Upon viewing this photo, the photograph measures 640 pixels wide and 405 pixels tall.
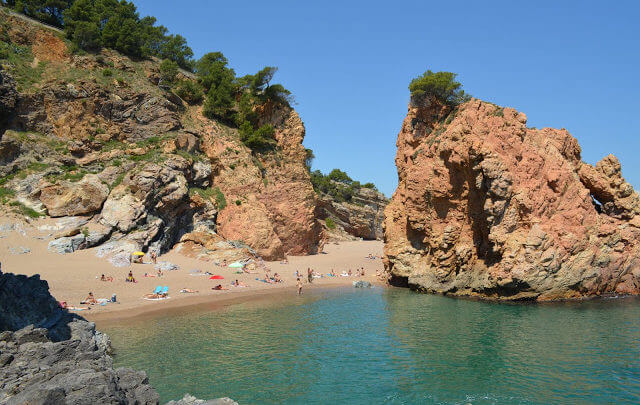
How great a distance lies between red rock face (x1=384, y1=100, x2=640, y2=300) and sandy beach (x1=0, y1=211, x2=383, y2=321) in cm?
1083

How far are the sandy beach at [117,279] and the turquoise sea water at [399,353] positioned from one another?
3.36 meters

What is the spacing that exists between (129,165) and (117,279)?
1239 centimetres

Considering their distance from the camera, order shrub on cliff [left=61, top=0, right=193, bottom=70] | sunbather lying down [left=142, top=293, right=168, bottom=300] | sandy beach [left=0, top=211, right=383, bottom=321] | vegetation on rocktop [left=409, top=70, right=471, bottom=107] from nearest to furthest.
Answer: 1. sandy beach [left=0, top=211, right=383, bottom=321]
2. sunbather lying down [left=142, top=293, right=168, bottom=300]
3. vegetation on rocktop [left=409, top=70, right=471, bottom=107]
4. shrub on cliff [left=61, top=0, right=193, bottom=70]

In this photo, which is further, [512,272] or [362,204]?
[362,204]

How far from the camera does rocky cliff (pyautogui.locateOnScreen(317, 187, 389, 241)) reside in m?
65.7

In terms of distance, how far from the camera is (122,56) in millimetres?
44562

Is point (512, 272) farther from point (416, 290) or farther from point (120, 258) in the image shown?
point (120, 258)

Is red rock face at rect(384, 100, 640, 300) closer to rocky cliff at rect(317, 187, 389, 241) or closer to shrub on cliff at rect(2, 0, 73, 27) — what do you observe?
rocky cliff at rect(317, 187, 389, 241)

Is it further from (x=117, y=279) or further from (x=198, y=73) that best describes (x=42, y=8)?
(x=117, y=279)

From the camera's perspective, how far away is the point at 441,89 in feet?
99.9

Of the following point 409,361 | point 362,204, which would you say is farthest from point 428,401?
point 362,204

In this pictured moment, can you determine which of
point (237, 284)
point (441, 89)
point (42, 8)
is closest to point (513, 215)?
point (441, 89)

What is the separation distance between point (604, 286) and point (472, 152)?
1181cm

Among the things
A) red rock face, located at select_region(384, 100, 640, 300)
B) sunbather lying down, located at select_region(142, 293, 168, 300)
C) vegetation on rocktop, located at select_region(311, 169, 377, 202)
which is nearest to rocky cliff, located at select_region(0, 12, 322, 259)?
sunbather lying down, located at select_region(142, 293, 168, 300)
